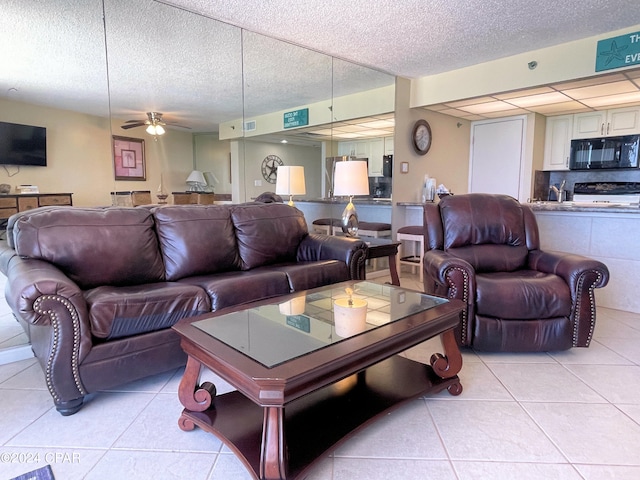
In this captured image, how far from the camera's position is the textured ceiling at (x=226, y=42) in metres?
2.43

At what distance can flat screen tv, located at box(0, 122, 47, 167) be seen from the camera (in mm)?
2270

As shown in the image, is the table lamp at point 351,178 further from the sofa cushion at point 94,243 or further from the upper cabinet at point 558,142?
the upper cabinet at point 558,142

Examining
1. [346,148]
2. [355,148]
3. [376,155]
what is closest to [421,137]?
[376,155]

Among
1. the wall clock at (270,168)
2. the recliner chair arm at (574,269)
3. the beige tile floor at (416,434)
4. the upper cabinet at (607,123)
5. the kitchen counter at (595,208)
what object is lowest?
the beige tile floor at (416,434)

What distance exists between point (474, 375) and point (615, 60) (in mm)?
2991

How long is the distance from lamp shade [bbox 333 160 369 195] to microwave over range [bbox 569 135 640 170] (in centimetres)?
378

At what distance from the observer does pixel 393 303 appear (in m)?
1.94

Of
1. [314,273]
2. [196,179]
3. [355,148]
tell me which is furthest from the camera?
[355,148]

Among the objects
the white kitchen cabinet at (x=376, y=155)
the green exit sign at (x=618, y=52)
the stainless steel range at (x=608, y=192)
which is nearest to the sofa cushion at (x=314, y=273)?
the white kitchen cabinet at (x=376, y=155)

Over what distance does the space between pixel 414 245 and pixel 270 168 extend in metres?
2.09

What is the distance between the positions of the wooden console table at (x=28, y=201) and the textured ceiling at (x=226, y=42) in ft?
1.93

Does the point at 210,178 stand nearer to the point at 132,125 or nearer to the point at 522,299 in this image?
the point at 132,125

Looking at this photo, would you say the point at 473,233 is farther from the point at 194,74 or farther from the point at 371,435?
the point at 194,74

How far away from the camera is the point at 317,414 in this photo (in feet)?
5.21
